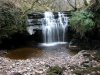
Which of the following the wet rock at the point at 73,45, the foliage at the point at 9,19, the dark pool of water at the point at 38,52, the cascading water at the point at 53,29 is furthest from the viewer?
the cascading water at the point at 53,29

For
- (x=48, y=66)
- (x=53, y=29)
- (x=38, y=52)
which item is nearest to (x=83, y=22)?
(x=38, y=52)

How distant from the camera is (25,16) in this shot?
49.6 feet

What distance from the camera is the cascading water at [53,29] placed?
16.1 m

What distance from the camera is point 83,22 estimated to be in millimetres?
13336

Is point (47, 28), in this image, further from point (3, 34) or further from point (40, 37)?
point (3, 34)

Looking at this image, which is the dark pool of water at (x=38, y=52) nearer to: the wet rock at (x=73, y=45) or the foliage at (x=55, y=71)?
the wet rock at (x=73, y=45)

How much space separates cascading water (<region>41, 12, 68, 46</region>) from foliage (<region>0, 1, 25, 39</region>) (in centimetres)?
216

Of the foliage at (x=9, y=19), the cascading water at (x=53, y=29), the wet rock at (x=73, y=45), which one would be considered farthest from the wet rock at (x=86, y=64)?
the cascading water at (x=53, y=29)

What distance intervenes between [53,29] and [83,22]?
340cm

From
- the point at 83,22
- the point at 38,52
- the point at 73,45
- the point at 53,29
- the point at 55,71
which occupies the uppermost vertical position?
the point at 83,22

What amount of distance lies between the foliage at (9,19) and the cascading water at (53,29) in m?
2.16

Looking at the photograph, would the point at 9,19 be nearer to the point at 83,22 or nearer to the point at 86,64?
the point at 83,22

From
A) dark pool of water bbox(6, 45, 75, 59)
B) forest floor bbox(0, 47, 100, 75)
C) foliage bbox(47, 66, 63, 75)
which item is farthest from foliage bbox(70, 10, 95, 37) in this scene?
foliage bbox(47, 66, 63, 75)

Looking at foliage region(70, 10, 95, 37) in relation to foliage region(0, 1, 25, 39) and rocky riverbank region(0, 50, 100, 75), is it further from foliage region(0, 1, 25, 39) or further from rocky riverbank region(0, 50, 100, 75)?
foliage region(0, 1, 25, 39)
